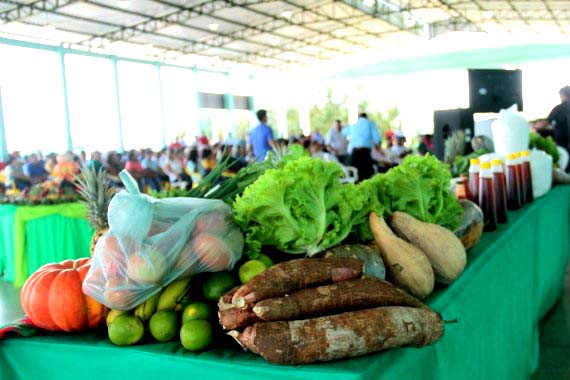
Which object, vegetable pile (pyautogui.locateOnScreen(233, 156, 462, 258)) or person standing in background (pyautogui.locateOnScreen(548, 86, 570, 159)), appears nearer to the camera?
vegetable pile (pyautogui.locateOnScreen(233, 156, 462, 258))

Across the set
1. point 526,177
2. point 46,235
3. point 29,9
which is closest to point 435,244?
point 526,177

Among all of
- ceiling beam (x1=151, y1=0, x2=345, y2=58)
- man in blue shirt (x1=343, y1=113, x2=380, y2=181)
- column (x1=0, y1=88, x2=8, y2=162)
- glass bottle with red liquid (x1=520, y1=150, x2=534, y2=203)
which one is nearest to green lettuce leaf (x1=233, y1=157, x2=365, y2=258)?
glass bottle with red liquid (x1=520, y1=150, x2=534, y2=203)

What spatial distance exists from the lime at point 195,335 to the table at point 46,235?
14.8 ft

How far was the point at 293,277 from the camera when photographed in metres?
1.22

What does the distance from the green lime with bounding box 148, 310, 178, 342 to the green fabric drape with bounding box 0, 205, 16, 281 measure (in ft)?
16.5

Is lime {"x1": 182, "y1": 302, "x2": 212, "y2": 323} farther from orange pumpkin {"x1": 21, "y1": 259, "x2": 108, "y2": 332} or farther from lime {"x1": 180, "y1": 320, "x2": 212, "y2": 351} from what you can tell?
orange pumpkin {"x1": 21, "y1": 259, "x2": 108, "y2": 332}

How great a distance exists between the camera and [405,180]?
186 cm

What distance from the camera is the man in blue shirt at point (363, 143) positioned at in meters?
10.7

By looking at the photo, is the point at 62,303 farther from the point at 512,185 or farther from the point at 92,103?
the point at 92,103

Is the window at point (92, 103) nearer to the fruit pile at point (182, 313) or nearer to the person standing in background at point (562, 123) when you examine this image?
the person standing in background at point (562, 123)

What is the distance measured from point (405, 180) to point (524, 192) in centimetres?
168

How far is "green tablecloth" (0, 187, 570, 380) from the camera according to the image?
1145 mm

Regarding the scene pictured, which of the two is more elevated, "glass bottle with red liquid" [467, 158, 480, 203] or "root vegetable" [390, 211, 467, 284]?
"glass bottle with red liquid" [467, 158, 480, 203]

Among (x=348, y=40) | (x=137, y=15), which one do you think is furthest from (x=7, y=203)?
(x=348, y=40)
